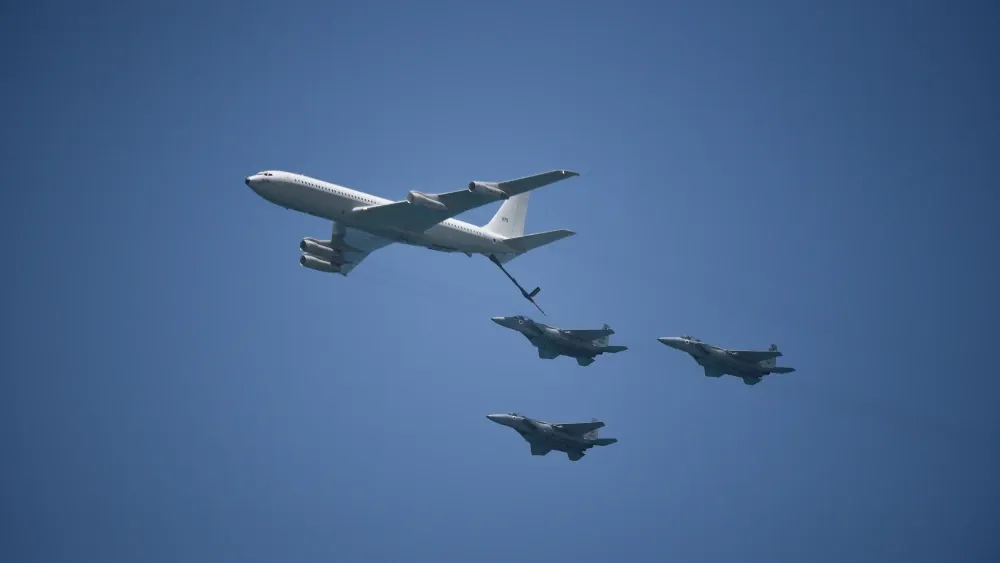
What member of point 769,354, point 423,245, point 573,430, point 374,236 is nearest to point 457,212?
point 423,245

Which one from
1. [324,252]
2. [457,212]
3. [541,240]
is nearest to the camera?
[457,212]

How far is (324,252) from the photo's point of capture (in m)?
74.9

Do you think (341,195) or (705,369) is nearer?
(341,195)

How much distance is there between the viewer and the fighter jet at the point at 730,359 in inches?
2655

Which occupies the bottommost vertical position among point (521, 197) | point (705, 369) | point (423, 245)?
point (705, 369)

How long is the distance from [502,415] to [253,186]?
24858mm

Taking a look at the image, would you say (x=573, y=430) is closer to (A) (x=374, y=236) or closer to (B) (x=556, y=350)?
(B) (x=556, y=350)

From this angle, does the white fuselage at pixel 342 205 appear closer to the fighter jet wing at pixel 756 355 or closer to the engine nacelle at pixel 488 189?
the engine nacelle at pixel 488 189

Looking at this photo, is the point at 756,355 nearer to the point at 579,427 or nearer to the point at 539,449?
the point at 579,427

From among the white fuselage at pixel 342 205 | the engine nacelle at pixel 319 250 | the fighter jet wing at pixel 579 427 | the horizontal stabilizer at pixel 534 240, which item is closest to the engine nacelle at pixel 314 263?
the engine nacelle at pixel 319 250

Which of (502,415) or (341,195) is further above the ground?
(341,195)

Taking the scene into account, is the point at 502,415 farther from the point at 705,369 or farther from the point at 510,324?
the point at 705,369

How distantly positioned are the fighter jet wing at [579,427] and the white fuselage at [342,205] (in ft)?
49.3

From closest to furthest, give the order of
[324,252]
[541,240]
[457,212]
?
[457,212] < [541,240] < [324,252]
